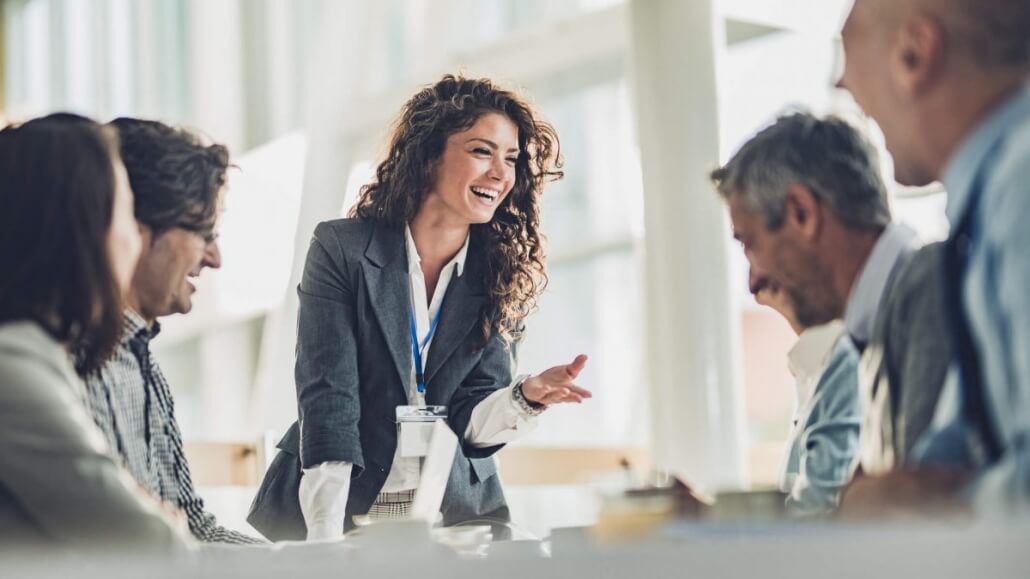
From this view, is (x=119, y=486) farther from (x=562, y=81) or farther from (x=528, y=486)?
(x=562, y=81)

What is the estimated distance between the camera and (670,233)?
309cm

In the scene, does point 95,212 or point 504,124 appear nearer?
point 95,212

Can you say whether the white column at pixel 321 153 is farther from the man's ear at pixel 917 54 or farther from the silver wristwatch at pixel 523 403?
the man's ear at pixel 917 54

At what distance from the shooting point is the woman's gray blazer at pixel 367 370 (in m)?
2.66

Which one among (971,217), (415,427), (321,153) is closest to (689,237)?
(415,427)

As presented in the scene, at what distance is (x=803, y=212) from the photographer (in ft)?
7.07

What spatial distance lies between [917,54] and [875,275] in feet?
1.15

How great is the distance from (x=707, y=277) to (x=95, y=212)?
1581mm

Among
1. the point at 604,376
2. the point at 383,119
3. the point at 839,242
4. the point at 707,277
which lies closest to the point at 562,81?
the point at 604,376

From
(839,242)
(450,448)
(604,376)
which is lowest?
(604,376)

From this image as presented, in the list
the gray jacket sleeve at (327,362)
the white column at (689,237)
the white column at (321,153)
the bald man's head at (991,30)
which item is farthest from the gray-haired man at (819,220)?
the white column at (321,153)

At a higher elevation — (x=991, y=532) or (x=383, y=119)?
(x=383, y=119)

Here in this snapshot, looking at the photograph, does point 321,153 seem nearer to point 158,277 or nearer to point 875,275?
point 158,277

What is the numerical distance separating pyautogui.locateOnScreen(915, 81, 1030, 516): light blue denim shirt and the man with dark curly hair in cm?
125
